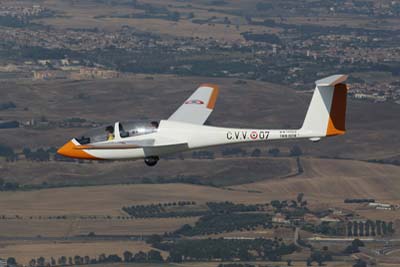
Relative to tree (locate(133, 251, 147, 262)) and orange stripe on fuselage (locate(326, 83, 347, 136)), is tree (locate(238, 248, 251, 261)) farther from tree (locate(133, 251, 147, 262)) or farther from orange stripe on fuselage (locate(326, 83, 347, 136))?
orange stripe on fuselage (locate(326, 83, 347, 136))

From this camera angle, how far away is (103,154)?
83125mm

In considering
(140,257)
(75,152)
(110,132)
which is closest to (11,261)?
(140,257)

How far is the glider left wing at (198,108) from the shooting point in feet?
286

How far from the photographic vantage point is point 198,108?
88375 millimetres

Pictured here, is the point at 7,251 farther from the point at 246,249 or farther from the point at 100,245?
the point at 246,249

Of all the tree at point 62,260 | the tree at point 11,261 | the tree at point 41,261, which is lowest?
the tree at point 11,261

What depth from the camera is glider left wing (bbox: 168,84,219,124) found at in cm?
8719

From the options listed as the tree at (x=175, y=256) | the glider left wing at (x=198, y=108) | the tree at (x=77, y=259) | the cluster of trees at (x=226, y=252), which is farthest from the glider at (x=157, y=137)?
the cluster of trees at (x=226, y=252)

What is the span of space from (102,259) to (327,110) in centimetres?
11175

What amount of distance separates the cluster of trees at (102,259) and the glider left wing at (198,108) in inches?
3771

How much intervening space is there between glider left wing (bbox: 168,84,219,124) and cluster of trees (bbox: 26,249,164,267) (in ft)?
314

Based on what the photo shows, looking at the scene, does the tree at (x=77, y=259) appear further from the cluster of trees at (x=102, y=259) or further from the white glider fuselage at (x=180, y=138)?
the white glider fuselage at (x=180, y=138)

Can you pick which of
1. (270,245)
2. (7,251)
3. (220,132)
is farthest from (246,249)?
(220,132)

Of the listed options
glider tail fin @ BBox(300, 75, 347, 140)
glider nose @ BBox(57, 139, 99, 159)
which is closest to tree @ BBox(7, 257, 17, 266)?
glider nose @ BBox(57, 139, 99, 159)
